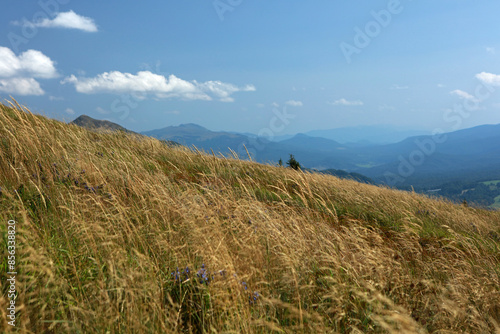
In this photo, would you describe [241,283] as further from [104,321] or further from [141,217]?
[141,217]

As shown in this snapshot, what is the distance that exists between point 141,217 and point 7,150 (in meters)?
4.48

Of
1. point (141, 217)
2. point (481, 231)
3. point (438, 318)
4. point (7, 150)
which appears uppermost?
point (7, 150)

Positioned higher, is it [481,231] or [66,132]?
[66,132]

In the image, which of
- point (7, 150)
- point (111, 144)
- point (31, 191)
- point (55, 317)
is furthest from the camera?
point (111, 144)

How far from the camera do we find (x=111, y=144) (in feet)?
32.6

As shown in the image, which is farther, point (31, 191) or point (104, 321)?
point (31, 191)

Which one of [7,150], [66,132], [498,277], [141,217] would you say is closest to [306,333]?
[141,217]
